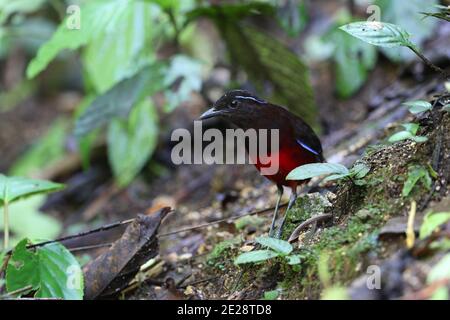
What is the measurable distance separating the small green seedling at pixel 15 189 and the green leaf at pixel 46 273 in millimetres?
278

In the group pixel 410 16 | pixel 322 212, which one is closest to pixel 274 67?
pixel 410 16

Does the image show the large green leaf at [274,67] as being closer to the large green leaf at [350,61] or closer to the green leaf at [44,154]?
the large green leaf at [350,61]

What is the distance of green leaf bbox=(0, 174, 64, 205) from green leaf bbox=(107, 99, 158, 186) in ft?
6.26

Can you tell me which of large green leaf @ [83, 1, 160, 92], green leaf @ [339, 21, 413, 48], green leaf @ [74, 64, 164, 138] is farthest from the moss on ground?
large green leaf @ [83, 1, 160, 92]

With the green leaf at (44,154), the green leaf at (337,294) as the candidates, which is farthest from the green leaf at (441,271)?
the green leaf at (44,154)

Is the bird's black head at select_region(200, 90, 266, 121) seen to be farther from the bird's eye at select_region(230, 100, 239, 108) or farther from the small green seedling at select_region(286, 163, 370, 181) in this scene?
the small green seedling at select_region(286, 163, 370, 181)

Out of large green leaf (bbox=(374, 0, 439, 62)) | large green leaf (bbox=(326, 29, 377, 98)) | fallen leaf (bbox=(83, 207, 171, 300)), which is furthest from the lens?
large green leaf (bbox=(326, 29, 377, 98))

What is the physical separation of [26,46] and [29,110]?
33.6 inches

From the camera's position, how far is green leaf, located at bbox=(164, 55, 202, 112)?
4.53 meters

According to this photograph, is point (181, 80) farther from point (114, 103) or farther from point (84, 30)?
point (84, 30)

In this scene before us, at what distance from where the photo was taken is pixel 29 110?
8.48m

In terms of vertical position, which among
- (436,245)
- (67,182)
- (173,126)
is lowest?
(67,182)
